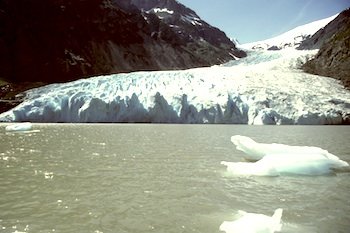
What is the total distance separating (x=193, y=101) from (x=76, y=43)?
5425 cm

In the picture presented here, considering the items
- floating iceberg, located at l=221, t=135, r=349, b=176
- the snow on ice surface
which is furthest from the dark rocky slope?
the snow on ice surface

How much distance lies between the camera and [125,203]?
8.66 metres

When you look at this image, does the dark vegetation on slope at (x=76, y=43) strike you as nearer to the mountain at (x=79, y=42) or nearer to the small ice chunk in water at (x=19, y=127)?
the mountain at (x=79, y=42)

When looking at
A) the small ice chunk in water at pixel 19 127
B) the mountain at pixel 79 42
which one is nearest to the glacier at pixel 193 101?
the small ice chunk in water at pixel 19 127

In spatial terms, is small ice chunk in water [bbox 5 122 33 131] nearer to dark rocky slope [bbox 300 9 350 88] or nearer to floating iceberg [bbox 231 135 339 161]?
floating iceberg [bbox 231 135 339 161]

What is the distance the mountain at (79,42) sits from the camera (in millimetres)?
81125

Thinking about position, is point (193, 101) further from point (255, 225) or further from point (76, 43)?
point (76, 43)

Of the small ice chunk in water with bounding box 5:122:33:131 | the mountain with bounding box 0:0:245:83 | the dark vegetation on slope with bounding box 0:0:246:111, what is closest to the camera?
the small ice chunk in water with bounding box 5:122:33:131

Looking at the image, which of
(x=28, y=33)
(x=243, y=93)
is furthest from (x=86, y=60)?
(x=243, y=93)

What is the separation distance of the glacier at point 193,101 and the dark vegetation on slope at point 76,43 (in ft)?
62.1

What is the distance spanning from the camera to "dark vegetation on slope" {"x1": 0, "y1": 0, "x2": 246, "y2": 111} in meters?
80.6

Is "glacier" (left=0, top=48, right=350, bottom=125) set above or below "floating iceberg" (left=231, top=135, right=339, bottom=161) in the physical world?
above

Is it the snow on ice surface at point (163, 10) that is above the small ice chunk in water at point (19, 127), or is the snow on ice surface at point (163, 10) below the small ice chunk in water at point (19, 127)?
above

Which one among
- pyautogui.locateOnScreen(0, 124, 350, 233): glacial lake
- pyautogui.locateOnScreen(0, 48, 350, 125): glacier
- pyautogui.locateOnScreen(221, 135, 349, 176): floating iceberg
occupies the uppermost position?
pyautogui.locateOnScreen(0, 48, 350, 125): glacier
